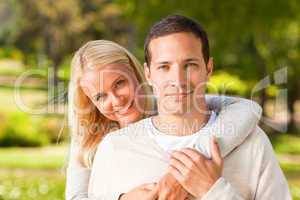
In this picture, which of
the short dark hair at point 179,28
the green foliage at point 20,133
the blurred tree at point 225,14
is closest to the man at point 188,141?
the short dark hair at point 179,28

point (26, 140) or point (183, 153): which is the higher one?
point (183, 153)

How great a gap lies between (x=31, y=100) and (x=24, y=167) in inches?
361

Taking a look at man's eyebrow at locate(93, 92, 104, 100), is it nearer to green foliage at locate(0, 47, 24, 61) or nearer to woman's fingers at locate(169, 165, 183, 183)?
woman's fingers at locate(169, 165, 183, 183)

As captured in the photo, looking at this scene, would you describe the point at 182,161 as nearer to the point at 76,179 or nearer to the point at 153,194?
the point at 153,194

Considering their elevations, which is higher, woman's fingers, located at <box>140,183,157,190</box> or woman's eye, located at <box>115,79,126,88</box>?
woman's eye, located at <box>115,79,126,88</box>

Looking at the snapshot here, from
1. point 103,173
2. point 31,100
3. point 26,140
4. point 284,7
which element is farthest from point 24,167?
point 103,173

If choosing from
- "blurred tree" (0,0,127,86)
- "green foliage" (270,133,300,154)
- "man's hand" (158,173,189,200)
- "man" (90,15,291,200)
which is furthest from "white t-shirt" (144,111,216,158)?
"blurred tree" (0,0,127,86)

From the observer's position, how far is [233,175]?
1.78 m

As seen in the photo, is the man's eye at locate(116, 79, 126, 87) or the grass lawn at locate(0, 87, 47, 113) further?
the grass lawn at locate(0, 87, 47, 113)

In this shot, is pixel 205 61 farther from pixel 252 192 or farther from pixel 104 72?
pixel 104 72

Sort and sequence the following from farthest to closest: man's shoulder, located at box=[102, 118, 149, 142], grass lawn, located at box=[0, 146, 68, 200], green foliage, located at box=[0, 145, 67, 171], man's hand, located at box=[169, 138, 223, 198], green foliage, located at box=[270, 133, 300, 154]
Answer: green foliage, located at box=[270, 133, 300, 154], green foliage, located at box=[0, 145, 67, 171], grass lawn, located at box=[0, 146, 68, 200], man's shoulder, located at box=[102, 118, 149, 142], man's hand, located at box=[169, 138, 223, 198]

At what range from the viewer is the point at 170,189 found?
172 cm

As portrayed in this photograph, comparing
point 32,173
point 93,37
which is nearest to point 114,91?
point 32,173

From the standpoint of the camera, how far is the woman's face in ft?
7.48
